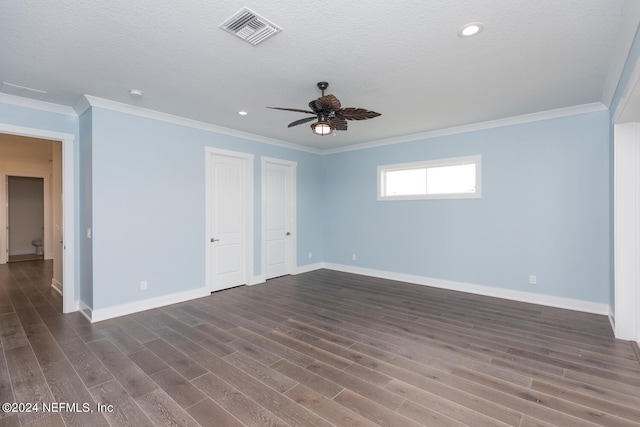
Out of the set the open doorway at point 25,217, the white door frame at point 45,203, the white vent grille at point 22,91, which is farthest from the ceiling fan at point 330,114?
the open doorway at point 25,217

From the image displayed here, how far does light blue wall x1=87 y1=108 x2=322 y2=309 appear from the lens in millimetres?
3777

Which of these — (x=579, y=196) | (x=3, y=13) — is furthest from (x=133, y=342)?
(x=579, y=196)

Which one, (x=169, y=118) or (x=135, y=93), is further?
(x=169, y=118)

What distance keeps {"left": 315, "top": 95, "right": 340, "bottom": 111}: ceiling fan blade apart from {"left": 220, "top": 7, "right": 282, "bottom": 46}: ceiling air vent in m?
0.73

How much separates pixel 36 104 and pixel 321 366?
4.52 meters

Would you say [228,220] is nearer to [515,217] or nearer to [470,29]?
[470,29]

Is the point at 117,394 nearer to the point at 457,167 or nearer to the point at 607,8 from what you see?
the point at 607,8

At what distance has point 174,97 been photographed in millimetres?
3670

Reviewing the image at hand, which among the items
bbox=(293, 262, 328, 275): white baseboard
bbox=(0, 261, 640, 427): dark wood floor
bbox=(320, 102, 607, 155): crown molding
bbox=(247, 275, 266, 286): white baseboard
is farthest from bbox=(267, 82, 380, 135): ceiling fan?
bbox=(293, 262, 328, 275): white baseboard

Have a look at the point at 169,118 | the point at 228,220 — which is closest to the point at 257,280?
the point at 228,220

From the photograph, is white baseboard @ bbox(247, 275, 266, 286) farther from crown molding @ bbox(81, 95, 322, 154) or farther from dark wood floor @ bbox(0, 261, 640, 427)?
crown molding @ bbox(81, 95, 322, 154)

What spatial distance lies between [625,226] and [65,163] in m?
6.73

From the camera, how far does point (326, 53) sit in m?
2.64

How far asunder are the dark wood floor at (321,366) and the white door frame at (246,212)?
88cm
